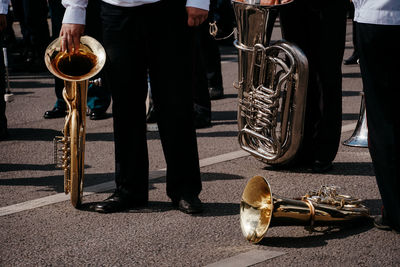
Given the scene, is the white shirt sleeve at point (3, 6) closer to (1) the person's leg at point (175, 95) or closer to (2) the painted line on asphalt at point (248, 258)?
(1) the person's leg at point (175, 95)

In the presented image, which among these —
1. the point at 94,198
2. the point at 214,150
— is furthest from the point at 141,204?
the point at 214,150

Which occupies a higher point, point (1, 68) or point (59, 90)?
point (1, 68)

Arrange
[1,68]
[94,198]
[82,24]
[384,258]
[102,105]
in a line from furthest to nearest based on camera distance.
Answer: [102,105] → [1,68] → [94,198] → [82,24] → [384,258]

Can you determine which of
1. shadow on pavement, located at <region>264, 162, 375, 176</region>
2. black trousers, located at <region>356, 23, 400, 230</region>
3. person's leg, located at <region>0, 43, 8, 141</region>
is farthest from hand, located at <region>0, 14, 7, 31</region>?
black trousers, located at <region>356, 23, 400, 230</region>

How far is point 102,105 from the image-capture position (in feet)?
22.0

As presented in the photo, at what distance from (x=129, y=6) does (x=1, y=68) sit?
247 centimetres

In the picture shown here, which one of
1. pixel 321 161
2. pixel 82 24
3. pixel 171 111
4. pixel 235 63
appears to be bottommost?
pixel 235 63

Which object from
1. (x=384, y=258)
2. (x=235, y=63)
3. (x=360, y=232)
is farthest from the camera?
(x=235, y=63)

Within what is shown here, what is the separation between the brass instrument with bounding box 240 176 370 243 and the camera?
3.55m

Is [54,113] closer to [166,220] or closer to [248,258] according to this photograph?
[166,220]

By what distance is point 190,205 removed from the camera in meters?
4.01

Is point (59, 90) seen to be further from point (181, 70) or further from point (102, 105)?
point (181, 70)

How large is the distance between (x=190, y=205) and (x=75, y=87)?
93cm

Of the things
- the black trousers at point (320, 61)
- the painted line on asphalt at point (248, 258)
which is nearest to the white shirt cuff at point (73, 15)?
the black trousers at point (320, 61)
